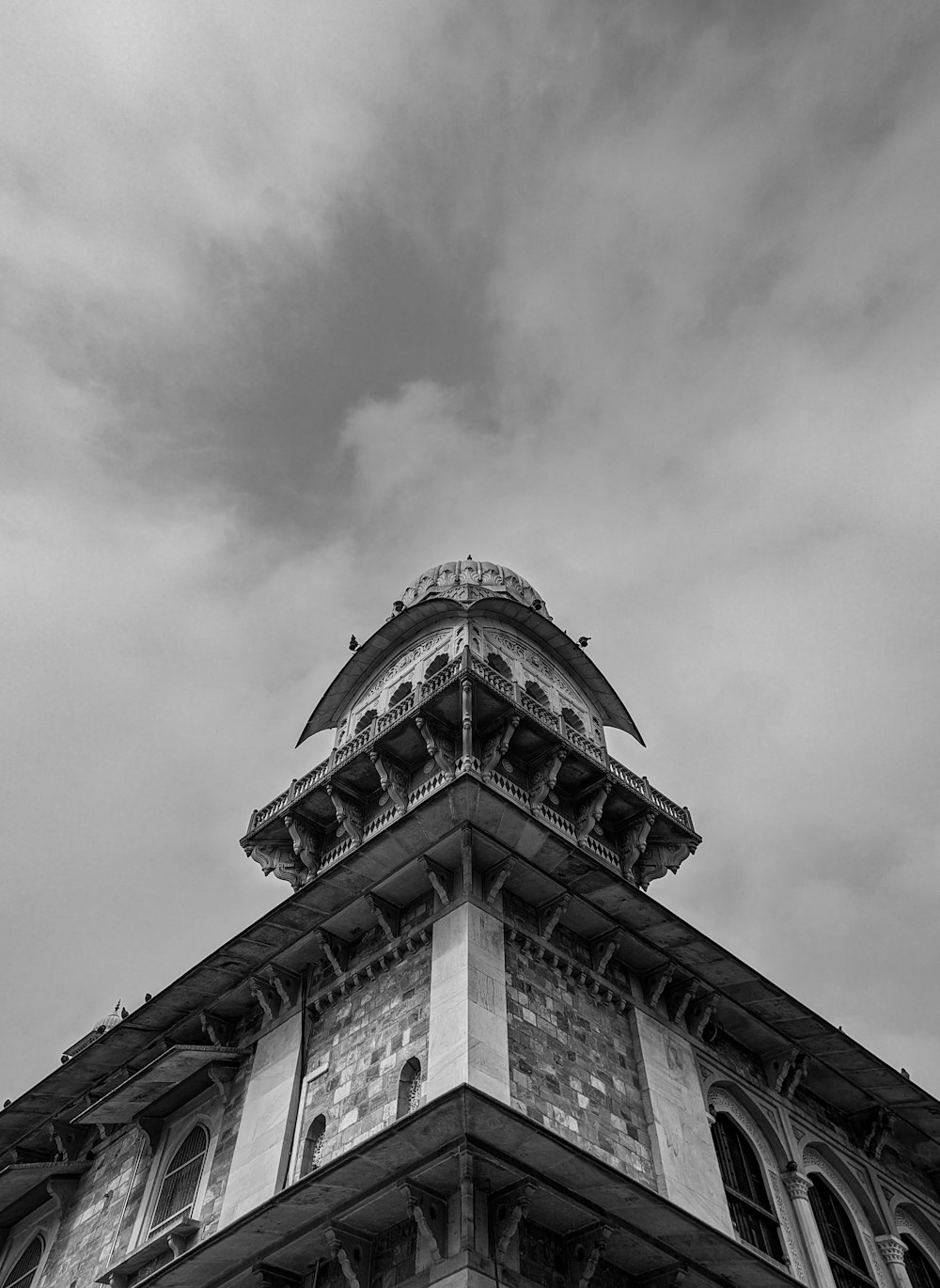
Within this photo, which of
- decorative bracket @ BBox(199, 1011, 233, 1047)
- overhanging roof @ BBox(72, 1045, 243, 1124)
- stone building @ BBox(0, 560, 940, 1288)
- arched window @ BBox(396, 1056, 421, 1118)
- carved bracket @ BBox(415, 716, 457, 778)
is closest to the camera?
stone building @ BBox(0, 560, 940, 1288)

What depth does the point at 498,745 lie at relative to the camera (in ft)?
73.5

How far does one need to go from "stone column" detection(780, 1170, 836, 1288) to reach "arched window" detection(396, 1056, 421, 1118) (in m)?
7.33

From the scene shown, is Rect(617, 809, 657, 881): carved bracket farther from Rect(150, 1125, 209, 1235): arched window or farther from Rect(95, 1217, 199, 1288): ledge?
Rect(95, 1217, 199, 1288): ledge

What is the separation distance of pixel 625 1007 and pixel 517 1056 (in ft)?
11.0

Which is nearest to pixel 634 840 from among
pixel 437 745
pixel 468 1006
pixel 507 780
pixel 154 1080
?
pixel 507 780

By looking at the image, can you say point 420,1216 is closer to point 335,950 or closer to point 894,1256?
point 335,950

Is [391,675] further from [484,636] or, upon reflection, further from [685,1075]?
[685,1075]

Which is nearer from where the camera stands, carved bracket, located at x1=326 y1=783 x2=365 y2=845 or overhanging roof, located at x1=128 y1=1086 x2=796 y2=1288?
overhanging roof, located at x1=128 y1=1086 x2=796 y2=1288

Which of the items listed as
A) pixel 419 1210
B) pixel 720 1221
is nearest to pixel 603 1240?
pixel 419 1210

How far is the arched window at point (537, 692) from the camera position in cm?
2655

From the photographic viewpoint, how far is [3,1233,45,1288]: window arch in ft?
67.5

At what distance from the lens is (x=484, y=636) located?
89.2 ft

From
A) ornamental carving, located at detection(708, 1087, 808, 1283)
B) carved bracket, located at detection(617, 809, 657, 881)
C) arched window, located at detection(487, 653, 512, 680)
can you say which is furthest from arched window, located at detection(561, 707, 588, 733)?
ornamental carving, located at detection(708, 1087, 808, 1283)

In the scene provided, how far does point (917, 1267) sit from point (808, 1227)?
404cm
